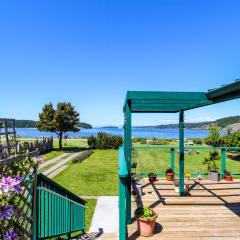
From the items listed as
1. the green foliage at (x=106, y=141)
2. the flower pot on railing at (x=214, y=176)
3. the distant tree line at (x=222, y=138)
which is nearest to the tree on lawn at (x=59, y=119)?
the green foliage at (x=106, y=141)

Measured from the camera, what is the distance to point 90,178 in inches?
554

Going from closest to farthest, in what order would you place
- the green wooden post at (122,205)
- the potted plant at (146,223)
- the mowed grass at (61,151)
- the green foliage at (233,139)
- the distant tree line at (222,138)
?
1. the green wooden post at (122,205)
2. the potted plant at (146,223)
3. the distant tree line at (222,138)
4. the green foliage at (233,139)
5. the mowed grass at (61,151)

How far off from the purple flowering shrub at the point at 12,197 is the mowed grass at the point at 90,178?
739cm

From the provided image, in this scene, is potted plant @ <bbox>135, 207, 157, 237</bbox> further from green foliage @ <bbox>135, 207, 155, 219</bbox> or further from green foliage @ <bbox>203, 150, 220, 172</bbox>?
green foliage @ <bbox>203, 150, 220, 172</bbox>

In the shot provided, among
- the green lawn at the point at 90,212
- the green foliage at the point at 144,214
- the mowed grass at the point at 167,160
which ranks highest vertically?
the green foliage at the point at 144,214

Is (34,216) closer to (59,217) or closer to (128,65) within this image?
(59,217)

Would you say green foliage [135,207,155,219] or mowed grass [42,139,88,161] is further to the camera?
mowed grass [42,139,88,161]

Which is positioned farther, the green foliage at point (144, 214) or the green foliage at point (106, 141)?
the green foliage at point (106, 141)

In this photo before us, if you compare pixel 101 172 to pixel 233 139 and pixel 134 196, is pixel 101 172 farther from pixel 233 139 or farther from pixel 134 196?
pixel 233 139

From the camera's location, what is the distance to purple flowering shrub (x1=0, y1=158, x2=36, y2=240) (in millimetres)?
2949

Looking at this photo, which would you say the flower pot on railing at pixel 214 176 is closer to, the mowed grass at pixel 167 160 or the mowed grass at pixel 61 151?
the mowed grass at pixel 167 160

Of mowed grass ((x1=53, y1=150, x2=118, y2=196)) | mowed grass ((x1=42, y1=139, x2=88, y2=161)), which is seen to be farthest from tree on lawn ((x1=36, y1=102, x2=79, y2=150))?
mowed grass ((x1=53, y1=150, x2=118, y2=196))

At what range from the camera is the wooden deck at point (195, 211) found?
463cm

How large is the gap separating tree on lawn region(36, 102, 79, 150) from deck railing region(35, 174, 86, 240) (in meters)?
22.0
